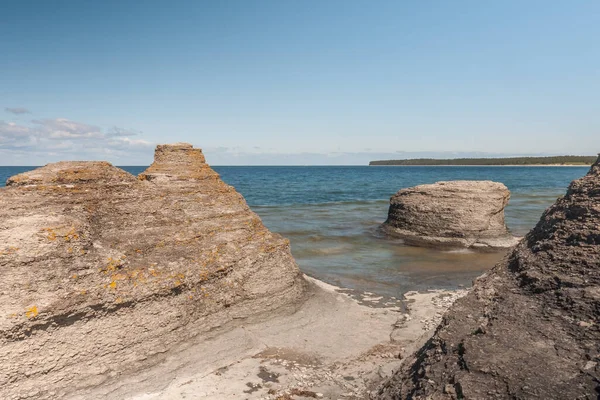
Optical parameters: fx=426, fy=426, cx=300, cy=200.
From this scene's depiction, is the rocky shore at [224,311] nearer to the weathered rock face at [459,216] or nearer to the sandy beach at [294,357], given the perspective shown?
the sandy beach at [294,357]

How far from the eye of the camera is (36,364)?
6.98 meters

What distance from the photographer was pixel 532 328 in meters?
4.98

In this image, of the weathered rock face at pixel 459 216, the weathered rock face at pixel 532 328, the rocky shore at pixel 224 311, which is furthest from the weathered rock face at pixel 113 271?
the weathered rock face at pixel 459 216

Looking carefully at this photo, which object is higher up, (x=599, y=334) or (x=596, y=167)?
(x=596, y=167)

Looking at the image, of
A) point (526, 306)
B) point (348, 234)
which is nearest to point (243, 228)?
point (526, 306)

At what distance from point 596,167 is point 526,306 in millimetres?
2972

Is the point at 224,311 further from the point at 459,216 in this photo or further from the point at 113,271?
the point at 459,216

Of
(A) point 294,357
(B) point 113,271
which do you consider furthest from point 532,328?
(B) point 113,271

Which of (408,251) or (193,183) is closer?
(193,183)

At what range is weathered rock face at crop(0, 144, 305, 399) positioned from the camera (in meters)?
7.03

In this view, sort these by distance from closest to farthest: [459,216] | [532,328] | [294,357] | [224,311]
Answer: [532,328] → [294,357] → [224,311] → [459,216]

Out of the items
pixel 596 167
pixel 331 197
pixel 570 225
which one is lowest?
pixel 331 197

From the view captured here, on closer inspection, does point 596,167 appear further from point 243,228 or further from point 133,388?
point 133,388

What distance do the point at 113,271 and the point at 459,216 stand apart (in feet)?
58.9
